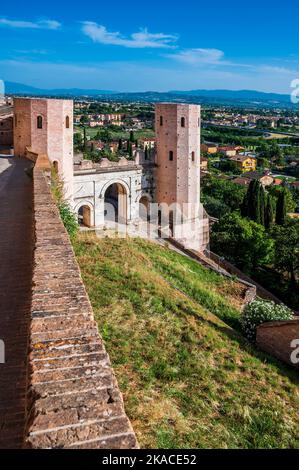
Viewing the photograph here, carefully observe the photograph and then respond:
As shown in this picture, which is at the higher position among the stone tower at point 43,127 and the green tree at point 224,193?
the stone tower at point 43,127

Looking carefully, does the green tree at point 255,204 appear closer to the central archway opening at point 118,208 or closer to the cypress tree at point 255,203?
the cypress tree at point 255,203

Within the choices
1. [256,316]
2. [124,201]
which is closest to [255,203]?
[124,201]

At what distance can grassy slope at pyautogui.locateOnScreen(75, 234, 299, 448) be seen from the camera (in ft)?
20.3

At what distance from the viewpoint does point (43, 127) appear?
69.7 ft

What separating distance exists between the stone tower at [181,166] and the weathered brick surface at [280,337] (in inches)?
574

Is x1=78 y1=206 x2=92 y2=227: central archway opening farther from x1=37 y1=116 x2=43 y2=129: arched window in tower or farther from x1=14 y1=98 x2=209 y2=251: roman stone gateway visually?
x1=37 y1=116 x2=43 y2=129: arched window in tower

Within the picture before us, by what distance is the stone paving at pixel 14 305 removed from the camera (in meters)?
3.70

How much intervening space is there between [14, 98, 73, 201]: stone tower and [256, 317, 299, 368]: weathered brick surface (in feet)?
46.2

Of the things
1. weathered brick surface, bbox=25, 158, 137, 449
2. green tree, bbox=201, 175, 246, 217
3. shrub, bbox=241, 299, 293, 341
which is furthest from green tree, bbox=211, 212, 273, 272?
weathered brick surface, bbox=25, 158, 137, 449

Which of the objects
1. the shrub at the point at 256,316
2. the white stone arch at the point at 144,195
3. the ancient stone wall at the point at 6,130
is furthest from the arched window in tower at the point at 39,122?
the shrub at the point at 256,316
